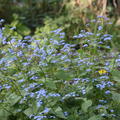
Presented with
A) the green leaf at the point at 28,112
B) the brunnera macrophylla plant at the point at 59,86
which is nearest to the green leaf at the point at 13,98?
the brunnera macrophylla plant at the point at 59,86

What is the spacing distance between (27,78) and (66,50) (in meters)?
0.46

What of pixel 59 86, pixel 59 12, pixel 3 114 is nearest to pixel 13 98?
pixel 3 114

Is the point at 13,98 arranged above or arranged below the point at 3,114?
above

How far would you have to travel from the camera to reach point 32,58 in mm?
2873

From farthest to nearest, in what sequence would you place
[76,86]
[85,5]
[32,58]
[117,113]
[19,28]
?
[19,28]
[85,5]
[32,58]
[76,86]
[117,113]

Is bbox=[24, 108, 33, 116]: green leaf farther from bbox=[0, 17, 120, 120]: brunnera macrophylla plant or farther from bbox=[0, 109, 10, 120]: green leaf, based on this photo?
bbox=[0, 109, 10, 120]: green leaf

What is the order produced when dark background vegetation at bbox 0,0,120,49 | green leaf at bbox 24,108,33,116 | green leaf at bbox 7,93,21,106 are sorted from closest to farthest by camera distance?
green leaf at bbox 24,108,33,116 → green leaf at bbox 7,93,21,106 → dark background vegetation at bbox 0,0,120,49

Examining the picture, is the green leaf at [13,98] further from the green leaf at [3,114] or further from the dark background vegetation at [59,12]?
the dark background vegetation at [59,12]

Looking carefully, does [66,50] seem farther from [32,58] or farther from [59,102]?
[59,102]

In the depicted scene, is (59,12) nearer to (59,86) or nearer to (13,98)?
(59,86)

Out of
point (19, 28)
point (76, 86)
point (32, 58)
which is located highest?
point (32, 58)

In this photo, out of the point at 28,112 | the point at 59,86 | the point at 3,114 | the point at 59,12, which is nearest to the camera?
the point at 28,112

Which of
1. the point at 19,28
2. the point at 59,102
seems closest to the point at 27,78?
the point at 59,102

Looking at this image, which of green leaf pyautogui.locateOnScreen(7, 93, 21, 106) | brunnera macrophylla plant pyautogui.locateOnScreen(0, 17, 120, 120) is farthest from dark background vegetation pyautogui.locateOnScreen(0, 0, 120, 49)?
green leaf pyautogui.locateOnScreen(7, 93, 21, 106)
